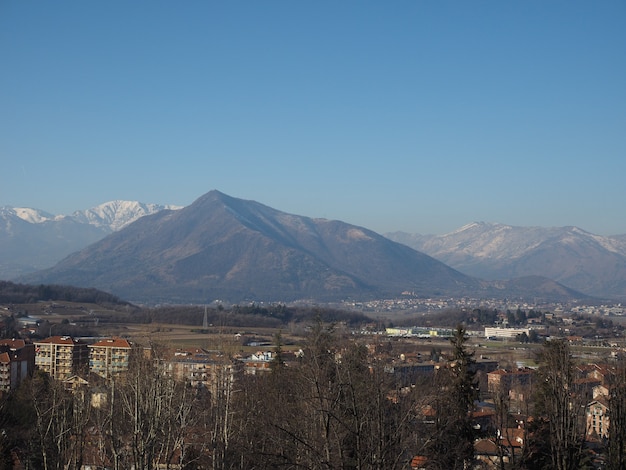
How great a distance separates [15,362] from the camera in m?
43.4

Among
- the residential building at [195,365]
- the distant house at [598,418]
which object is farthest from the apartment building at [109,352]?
the distant house at [598,418]

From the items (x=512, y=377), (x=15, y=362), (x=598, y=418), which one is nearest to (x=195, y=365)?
(x=15, y=362)

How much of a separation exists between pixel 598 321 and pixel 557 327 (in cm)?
730

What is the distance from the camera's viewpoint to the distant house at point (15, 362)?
41469 mm

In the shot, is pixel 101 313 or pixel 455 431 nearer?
pixel 455 431

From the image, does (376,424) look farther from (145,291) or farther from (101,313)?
(145,291)

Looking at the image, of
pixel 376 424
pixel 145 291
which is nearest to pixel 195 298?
pixel 145 291

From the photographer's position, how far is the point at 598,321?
332 feet

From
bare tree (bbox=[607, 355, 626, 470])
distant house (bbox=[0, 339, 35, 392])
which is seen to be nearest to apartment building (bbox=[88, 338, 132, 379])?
distant house (bbox=[0, 339, 35, 392])

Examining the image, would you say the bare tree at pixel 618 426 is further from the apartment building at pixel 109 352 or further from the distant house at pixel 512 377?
the apartment building at pixel 109 352

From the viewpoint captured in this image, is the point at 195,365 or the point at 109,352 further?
the point at 109,352

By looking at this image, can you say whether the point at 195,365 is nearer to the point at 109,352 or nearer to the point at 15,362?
the point at 109,352

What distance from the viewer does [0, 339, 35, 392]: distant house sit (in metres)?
41.5

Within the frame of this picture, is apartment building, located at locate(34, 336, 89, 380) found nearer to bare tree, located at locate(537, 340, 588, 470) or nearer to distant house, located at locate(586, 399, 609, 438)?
distant house, located at locate(586, 399, 609, 438)
